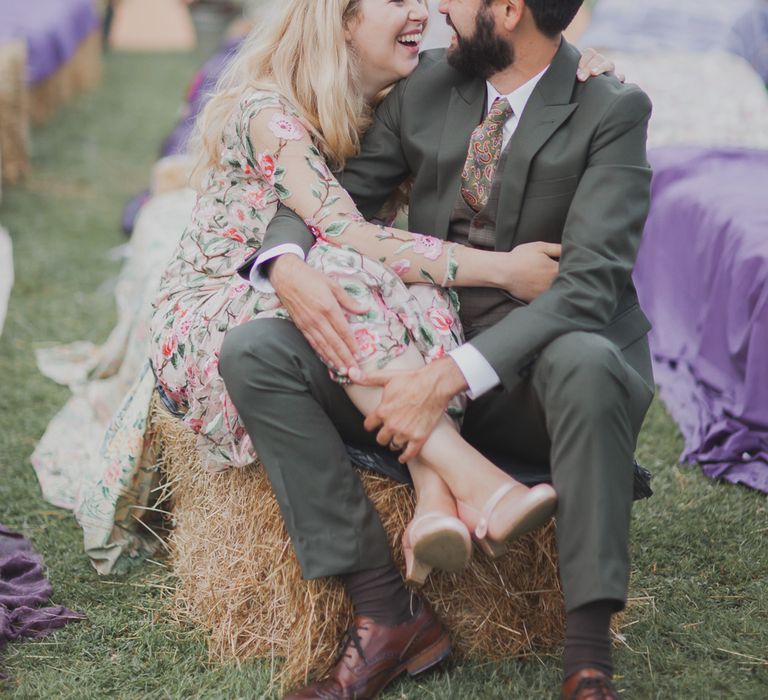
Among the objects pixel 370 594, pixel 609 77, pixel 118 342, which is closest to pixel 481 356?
pixel 370 594

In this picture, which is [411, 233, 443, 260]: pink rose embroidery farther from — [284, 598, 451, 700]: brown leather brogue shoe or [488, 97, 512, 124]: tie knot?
[284, 598, 451, 700]: brown leather brogue shoe

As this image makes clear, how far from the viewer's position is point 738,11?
7.88 metres

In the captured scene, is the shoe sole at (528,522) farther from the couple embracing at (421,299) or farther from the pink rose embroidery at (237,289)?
the pink rose embroidery at (237,289)

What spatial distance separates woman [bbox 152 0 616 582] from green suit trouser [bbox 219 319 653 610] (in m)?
0.08

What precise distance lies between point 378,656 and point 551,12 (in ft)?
5.11

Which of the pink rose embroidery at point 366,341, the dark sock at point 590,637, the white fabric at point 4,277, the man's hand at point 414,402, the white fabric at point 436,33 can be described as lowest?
the white fabric at point 4,277

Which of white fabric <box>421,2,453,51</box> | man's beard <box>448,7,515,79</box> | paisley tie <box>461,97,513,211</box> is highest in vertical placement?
man's beard <box>448,7,515,79</box>

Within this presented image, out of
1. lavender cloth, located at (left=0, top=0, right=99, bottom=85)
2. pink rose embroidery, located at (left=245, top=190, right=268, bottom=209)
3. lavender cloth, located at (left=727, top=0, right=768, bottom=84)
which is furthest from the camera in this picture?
lavender cloth, located at (left=0, top=0, right=99, bottom=85)

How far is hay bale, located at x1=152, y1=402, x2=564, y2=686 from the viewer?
241cm

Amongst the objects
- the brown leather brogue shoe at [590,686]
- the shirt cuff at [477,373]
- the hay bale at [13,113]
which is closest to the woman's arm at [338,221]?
the shirt cuff at [477,373]

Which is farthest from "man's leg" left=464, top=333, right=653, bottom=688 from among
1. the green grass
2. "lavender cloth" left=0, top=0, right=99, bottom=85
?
"lavender cloth" left=0, top=0, right=99, bottom=85

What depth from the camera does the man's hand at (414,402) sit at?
223cm

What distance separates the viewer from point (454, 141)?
264cm

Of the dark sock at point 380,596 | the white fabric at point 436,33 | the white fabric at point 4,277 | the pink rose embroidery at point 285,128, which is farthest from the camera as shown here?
the white fabric at point 436,33
